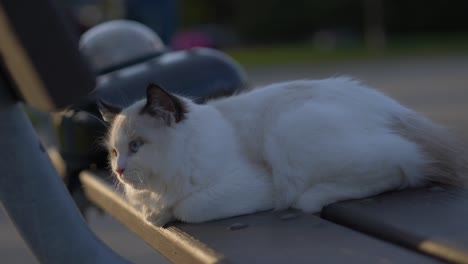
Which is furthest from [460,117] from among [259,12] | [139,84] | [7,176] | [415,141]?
[259,12]

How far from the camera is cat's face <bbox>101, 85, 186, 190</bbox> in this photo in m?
2.13

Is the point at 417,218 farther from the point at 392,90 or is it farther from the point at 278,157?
the point at 392,90

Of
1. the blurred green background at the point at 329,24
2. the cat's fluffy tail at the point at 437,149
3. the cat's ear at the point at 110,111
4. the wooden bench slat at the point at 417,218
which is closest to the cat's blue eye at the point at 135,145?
the cat's ear at the point at 110,111

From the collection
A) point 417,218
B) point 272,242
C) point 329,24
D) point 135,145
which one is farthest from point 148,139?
point 329,24

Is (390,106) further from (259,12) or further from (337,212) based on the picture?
(259,12)

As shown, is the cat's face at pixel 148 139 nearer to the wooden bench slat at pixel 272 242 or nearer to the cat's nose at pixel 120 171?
the cat's nose at pixel 120 171

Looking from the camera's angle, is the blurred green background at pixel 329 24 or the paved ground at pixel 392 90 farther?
the blurred green background at pixel 329 24

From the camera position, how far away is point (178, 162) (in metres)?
2.13

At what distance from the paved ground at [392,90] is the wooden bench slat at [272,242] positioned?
79 cm

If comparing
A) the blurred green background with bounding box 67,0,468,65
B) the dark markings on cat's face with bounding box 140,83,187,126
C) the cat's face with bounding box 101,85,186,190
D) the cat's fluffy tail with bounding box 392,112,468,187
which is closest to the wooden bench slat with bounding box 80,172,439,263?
the cat's face with bounding box 101,85,186,190

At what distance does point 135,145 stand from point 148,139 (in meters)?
0.05

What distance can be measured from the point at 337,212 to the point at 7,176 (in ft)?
2.99

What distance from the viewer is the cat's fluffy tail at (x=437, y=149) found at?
2164 mm

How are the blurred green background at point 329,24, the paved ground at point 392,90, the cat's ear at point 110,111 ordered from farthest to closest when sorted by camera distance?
the blurred green background at point 329,24
the paved ground at point 392,90
the cat's ear at point 110,111
